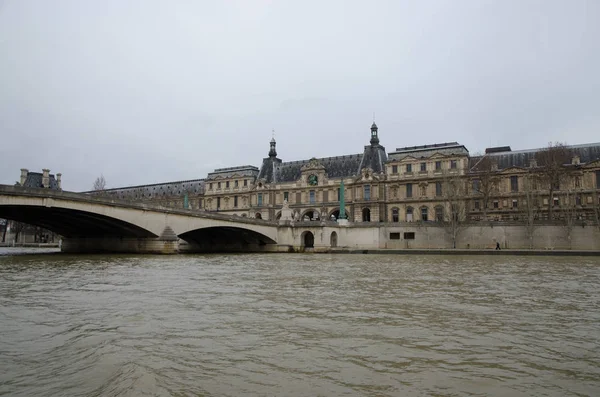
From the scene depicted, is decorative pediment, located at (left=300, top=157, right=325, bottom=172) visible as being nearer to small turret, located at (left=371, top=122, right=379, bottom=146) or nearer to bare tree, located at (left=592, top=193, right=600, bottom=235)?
small turret, located at (left=371, top=122, right=379, bottom=146)

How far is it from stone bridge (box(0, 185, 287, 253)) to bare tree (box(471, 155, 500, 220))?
27.5 metres

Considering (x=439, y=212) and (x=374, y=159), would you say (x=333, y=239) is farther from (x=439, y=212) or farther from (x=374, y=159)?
(x=374, y=159)

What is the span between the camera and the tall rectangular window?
59281 mm

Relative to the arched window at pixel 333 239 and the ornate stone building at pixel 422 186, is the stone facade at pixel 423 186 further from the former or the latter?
the arched window at pixel 333 239

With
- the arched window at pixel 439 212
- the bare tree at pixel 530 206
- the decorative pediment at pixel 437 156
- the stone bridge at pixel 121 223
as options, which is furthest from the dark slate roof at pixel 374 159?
the stone bridge at pixel 121 223

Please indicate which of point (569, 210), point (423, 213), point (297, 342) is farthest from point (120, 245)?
point (569, 210)

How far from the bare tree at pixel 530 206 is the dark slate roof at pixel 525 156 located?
3551 millimetres

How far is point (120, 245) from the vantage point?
4328cm

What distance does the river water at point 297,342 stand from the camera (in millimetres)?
6141

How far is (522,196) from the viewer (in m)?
57.6

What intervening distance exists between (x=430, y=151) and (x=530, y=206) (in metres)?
20.1

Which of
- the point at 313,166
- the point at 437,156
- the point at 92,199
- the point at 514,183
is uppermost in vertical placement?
the point at 313,166

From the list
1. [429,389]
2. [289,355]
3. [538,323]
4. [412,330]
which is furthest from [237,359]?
[538,323]

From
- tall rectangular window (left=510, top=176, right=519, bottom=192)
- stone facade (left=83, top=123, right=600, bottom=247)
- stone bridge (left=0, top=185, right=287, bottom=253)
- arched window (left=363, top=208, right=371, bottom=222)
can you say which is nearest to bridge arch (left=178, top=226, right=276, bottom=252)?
stone bridge (left=0, top=185, right=287, bottom=253)
